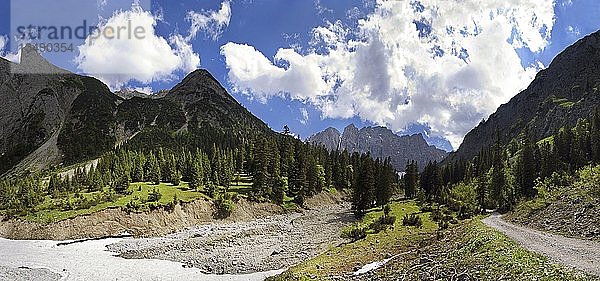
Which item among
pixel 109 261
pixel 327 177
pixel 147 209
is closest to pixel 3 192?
pixel 147 209

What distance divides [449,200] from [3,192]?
10289 centimetres

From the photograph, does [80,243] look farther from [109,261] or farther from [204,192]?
[204,192]

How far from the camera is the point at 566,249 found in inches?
1122

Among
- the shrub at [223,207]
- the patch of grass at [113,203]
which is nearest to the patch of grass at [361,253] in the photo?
the shrub at [223,207]

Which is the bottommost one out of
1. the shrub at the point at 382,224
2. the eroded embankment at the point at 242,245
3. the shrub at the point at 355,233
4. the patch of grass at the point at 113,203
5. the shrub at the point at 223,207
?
the eroded embankment at the point at 242,245

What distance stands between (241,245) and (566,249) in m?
38.9

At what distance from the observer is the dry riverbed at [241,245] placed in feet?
143

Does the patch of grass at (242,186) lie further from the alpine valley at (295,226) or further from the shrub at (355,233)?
the shrub at (355,233)

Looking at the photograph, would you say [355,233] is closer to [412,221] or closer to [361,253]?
[412,221]

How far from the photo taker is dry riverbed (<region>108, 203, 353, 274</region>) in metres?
43.6

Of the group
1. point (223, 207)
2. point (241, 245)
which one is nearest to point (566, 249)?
point (241, 245)

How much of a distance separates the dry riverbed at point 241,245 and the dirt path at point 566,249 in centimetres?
2207

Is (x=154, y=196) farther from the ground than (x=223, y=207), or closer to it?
farther from the ground

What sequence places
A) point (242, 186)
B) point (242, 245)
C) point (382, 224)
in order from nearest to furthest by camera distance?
point (242, 245), point (382, 224), point (242, 186)
